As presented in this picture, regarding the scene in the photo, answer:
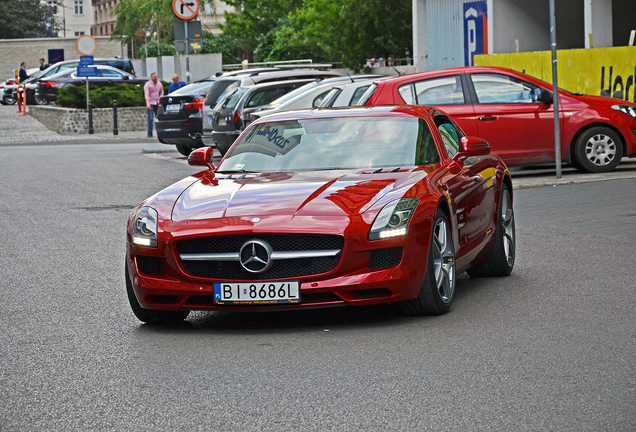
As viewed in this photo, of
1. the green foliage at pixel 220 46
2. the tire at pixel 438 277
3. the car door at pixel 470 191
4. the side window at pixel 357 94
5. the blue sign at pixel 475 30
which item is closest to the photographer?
the tire at pixel 438 277

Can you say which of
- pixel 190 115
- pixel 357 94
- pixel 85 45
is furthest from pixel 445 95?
pixel 85 45

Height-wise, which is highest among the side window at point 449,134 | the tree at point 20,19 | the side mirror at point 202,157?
the tree at point 20,19

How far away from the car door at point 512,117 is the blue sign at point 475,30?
1557 cm

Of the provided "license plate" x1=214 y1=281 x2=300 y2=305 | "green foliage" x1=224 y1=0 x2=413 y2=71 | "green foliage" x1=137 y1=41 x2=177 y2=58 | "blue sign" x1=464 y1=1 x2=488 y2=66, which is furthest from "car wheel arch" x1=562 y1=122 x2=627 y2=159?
"green foliage" x1=137 y1=41 x2=177 y2=58

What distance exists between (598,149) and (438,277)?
10839 millimetres

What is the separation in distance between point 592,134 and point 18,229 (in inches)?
348

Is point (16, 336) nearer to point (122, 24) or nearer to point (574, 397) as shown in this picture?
point (574, 397)

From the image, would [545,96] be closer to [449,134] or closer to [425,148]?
[449,134]

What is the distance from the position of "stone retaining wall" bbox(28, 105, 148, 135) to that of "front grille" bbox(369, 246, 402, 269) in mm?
31949

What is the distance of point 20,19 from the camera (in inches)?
3730

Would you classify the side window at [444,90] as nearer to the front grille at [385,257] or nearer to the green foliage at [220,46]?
the front grille at [385,257]

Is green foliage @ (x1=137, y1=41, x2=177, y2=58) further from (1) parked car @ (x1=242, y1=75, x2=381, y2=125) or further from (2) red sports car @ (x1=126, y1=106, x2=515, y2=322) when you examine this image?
(2) red sports car @ (x1=126, y1=106, x2=515, y2=322)

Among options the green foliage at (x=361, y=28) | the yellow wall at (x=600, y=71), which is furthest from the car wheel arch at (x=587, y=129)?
the green foliage at (x=361, y=28)

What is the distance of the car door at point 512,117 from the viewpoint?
1680cm
